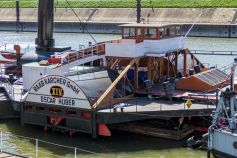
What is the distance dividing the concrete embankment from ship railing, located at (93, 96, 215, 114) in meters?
40.8

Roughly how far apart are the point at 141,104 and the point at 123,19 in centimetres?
5926

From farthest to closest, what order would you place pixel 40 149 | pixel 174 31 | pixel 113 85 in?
pixel 174 31, pixel 113 85, pixel 40 149

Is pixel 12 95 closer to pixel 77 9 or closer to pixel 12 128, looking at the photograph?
pixel 12 128

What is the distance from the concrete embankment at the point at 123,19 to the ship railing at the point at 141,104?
40784mm

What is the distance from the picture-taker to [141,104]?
24.7 m

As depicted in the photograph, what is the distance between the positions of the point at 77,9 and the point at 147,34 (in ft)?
216

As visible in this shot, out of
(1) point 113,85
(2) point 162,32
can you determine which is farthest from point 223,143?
(2) point 162,32

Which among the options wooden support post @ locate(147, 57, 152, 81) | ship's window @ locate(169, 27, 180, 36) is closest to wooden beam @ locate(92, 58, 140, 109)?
wooden support post @ locate(147, 57, 152, 81)

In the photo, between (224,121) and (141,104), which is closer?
(224,121)

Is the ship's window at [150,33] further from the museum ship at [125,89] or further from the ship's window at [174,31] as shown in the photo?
the ship's window at [174,31]

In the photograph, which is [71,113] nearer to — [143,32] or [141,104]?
[141,104]

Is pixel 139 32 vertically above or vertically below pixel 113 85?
above

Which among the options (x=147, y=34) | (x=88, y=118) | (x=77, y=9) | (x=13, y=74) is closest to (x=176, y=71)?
(x=147, y=34)

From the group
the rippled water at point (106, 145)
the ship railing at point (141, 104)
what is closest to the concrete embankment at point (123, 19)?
the ship railing at point (141, 104)
